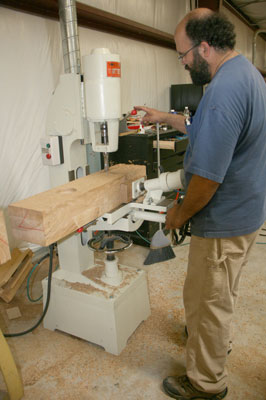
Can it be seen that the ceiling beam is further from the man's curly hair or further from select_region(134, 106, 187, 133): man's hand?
the man's curly hair

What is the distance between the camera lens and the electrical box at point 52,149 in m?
1.46

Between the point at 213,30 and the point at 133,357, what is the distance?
5.16 ft

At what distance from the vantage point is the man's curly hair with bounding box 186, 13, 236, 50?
1.04m

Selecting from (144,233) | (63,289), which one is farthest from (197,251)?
(144,233)

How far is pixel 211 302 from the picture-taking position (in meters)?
1.17

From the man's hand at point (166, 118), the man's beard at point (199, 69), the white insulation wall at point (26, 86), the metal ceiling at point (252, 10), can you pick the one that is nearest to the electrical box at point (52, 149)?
the man's hand at point (166, 118)

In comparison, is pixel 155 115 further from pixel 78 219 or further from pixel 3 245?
pixel 3 245

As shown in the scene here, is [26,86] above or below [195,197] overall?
above

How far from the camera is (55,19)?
7.52 feet

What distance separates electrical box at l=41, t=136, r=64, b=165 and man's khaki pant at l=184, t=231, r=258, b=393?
31.1 inches

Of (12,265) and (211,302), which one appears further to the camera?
(12,265)

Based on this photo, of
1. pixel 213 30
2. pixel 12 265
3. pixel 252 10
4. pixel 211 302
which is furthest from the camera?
pixel 252 10

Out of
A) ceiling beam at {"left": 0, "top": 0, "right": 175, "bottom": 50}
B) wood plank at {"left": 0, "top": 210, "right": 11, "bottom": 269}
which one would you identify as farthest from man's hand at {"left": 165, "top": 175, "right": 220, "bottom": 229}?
ceiling beam at {"left": 0, "top": 0, "right": 175, "bottom": 50}

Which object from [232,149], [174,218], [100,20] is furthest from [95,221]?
[100,20]
